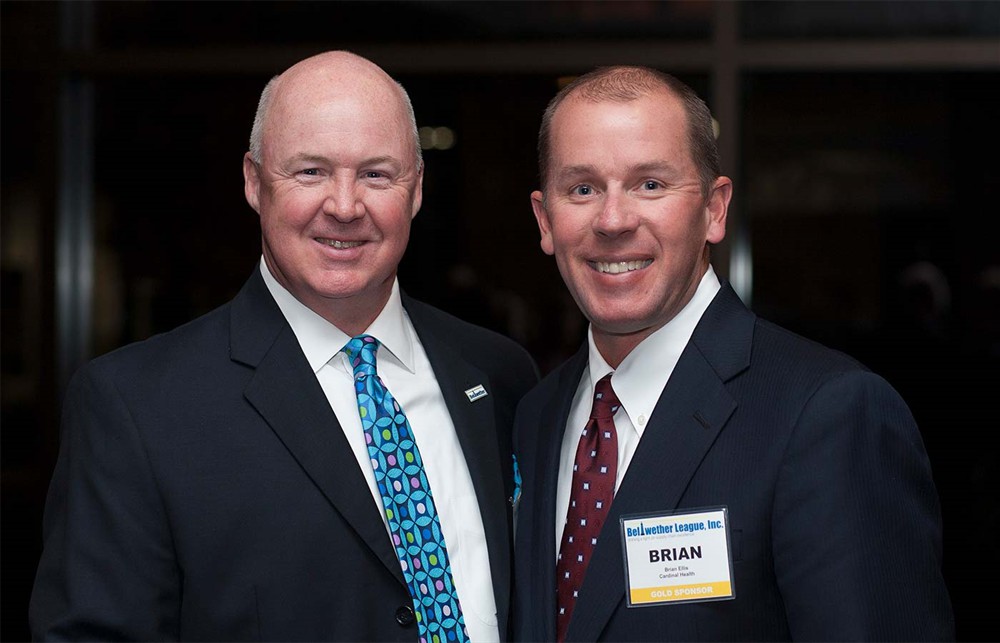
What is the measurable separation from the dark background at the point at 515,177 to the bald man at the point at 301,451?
9.19 ft

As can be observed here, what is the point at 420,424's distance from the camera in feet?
7.73

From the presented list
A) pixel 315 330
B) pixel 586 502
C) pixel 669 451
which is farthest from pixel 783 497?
pixel 315 330

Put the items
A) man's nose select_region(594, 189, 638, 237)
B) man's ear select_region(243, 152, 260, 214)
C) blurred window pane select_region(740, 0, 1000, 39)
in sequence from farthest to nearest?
blurred window pane select_region(740, 0, 1000, 39) → man's ear select_region(243, 152, 260, 214) → man's nose select_region(594, 189, 638, 237)

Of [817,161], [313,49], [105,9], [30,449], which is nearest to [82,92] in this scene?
[105,9]

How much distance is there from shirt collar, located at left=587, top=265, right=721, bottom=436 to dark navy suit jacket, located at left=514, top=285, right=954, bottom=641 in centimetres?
6

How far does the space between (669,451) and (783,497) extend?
9.0 inches

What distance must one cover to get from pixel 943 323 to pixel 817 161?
892 millimetres

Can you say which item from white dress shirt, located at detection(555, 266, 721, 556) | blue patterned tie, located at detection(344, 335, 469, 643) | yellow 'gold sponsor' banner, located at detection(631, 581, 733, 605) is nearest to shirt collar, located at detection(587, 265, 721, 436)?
white dress shirt, located at detection(555, 266, 721, 556)

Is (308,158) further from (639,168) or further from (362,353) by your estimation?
(639,168)

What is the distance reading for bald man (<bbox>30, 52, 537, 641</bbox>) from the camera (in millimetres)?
2043

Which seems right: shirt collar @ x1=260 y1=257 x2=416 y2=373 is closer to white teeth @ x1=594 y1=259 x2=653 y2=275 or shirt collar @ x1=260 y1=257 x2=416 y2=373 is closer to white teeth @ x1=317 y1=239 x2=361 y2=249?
white teeth @ x1=317 y1=239 x2=361 y2=249

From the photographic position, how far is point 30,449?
17.6 ft

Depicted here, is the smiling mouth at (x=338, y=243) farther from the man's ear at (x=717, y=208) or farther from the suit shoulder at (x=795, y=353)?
the suit shoulder at (x=795, y=353)

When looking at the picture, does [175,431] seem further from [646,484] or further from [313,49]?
[313,49]
